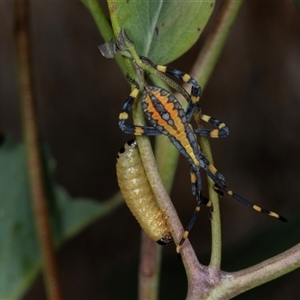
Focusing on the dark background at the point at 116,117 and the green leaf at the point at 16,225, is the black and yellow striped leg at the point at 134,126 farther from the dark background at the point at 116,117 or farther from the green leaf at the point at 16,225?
the dark background at the point at 116,117

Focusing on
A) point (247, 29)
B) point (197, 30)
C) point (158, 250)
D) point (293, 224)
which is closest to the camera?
point (197, 30)

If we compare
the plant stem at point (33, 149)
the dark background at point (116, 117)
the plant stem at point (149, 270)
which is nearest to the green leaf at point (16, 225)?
the plant stem at point (33, 149)

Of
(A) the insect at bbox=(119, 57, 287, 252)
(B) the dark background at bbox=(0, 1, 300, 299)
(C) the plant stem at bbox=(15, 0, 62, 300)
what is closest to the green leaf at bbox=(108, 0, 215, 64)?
(A) the insect at bbox=(119, 57, 287, 252)

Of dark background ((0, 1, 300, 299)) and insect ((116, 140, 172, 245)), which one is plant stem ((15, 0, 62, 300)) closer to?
insect ((116, 140, 172, 245))

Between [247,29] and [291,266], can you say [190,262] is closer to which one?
[291,266]

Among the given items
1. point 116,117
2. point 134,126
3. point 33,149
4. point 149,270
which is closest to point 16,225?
point 33,149

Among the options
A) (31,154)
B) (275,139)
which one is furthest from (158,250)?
(275,139)
